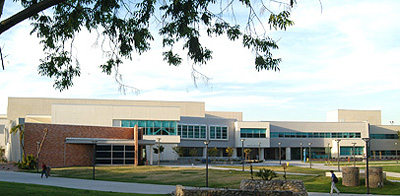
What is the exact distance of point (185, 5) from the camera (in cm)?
1338

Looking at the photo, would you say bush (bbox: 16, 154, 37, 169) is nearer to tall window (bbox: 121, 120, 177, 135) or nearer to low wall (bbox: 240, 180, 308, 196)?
tall window (bbox: 121, 120, 177, 135)

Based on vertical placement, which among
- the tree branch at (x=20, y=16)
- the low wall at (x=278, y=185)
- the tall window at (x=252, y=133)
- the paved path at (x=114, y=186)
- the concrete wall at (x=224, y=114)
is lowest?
the paved path at (x=114, y=186)

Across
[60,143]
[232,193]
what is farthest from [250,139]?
[232,193]

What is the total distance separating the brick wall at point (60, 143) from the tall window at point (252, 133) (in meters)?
33.9

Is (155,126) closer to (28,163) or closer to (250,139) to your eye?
(250,139)

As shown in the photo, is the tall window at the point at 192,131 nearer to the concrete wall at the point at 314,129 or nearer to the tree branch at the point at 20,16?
the concrete wall at the point at 314,129

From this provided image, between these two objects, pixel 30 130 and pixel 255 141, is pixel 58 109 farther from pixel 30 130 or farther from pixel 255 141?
pixel 255 141

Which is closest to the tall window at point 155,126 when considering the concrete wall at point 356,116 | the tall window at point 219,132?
the tall window at point 219,132

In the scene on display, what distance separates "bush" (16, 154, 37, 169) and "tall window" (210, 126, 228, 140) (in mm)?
40742

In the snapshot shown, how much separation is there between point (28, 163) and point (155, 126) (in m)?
24.5

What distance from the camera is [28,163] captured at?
1823 inches

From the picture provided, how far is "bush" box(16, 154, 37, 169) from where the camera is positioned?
151 feet

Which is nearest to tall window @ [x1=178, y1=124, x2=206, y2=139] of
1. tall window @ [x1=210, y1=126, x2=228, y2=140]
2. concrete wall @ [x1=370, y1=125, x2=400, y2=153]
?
tall window @ [x1=210, y1=126, x2=228, y2=140]

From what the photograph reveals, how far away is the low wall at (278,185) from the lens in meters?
21.9
